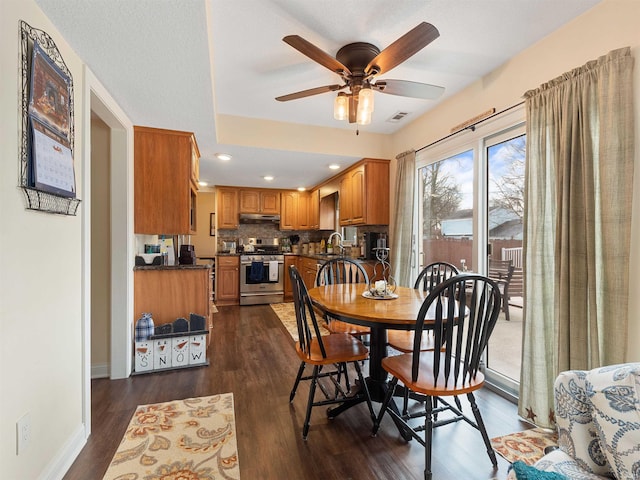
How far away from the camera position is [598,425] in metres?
0.82

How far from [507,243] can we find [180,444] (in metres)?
2.75

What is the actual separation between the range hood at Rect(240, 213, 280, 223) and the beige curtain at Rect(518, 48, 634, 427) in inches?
193

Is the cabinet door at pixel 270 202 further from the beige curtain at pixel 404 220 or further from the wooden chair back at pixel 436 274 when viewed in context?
the wooden chair back at pixel 436 274

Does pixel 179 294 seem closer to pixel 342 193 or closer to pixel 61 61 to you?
pixel 61 61

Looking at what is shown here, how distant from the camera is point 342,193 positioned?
4688 mm

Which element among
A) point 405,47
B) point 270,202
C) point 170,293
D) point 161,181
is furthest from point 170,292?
point 270,202

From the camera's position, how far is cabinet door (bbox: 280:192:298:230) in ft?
21.0

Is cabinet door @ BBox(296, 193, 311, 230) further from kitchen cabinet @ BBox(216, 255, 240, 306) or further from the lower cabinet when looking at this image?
the lower cabinet

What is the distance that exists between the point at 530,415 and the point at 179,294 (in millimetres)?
2994

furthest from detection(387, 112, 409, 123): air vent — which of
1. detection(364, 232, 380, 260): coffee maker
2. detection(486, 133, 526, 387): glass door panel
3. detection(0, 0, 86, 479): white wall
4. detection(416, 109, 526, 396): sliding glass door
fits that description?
detection(0, 0, 86, 479): white wall

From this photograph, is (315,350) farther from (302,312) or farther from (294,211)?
(294,211)

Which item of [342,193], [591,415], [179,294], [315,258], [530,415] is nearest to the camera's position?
[591,415]

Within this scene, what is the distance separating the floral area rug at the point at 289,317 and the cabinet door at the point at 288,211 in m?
1.74

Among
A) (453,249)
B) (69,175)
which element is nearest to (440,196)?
(453,249)
